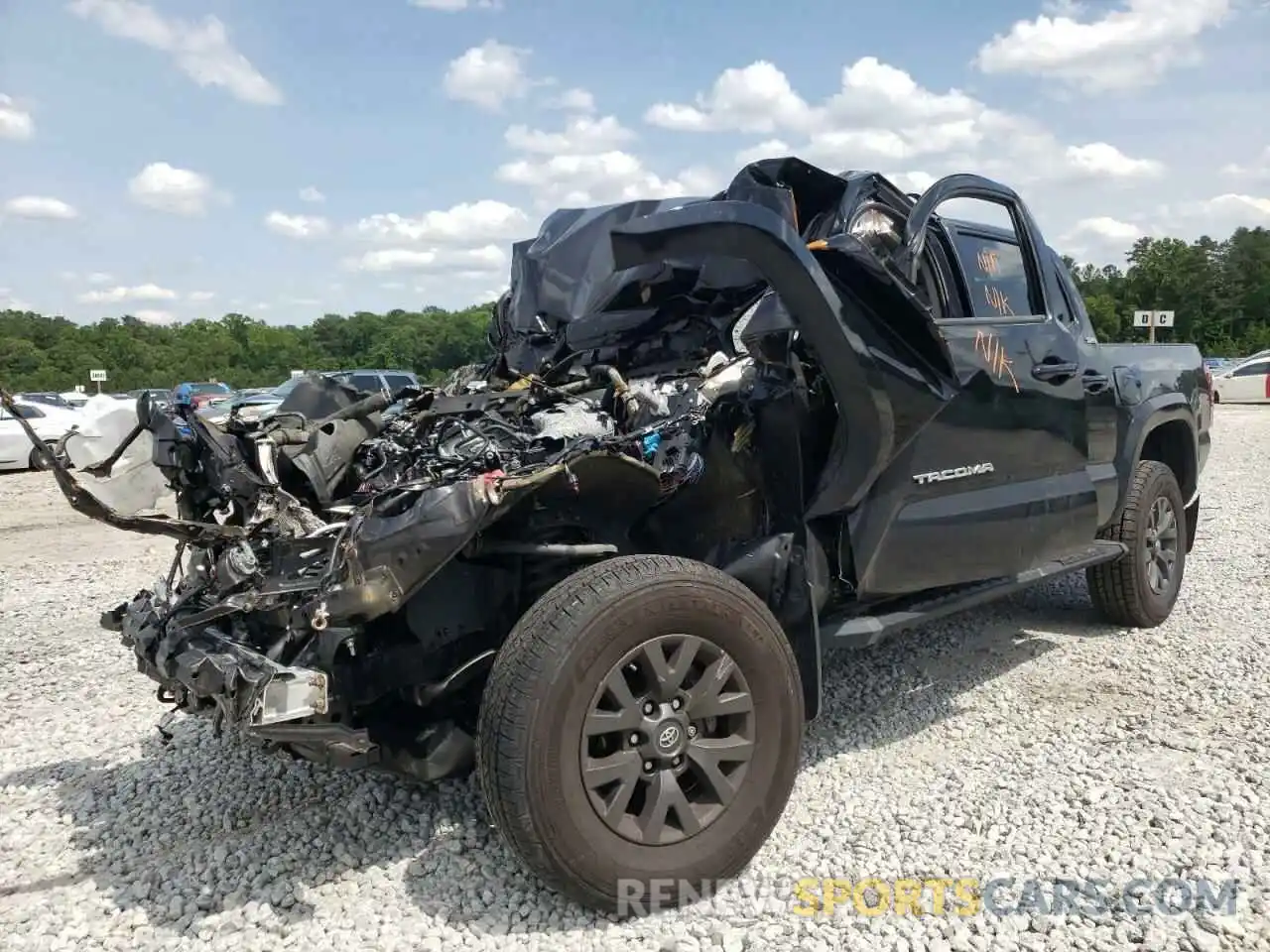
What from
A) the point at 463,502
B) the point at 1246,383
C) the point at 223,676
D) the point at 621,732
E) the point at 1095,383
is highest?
the point at 1095,383

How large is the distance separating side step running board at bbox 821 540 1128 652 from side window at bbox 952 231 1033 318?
121 centimetres

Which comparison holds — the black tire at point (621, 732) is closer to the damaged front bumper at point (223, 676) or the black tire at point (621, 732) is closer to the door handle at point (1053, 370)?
the damaged front bumper at point (223, 676)

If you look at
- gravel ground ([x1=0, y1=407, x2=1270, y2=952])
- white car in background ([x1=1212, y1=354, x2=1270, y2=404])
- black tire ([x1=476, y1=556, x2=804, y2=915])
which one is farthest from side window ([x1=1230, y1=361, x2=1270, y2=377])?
black tire ([x1=476, y1=556, x2=804, y2=915])

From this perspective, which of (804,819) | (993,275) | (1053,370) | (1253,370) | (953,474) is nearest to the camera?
(804,819)

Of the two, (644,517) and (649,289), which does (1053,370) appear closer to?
(649,289)

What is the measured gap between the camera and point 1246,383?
1176 inches

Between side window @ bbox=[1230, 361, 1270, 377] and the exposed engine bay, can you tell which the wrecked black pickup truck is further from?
side window @ bbox=[1230, 361, 1270, 377]

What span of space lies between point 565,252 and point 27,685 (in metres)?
3.55

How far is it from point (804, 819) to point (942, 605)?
1.18 m

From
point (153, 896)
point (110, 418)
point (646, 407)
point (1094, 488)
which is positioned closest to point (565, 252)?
point (646, 407)

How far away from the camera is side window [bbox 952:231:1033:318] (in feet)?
15.3

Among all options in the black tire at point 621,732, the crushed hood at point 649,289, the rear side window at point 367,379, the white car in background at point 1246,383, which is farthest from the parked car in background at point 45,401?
the white car in background at point 1246,383

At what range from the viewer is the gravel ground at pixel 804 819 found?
9.45 feet

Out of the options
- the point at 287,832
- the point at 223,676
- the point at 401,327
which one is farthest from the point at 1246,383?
the point at 401,327
